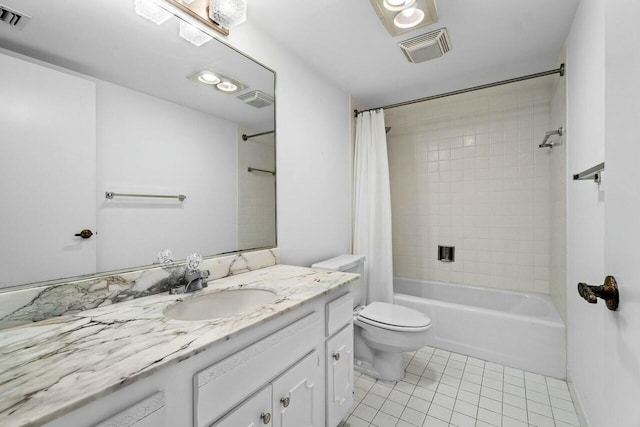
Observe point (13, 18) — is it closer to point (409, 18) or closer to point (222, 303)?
point (222, 303)

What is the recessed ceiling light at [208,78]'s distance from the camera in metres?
1.41

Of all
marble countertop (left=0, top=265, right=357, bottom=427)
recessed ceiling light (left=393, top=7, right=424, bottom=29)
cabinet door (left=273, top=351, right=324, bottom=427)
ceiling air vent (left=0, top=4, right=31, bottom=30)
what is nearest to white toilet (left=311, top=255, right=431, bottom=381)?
cabinet door (left=273, top=351, right=324, bottom=427)

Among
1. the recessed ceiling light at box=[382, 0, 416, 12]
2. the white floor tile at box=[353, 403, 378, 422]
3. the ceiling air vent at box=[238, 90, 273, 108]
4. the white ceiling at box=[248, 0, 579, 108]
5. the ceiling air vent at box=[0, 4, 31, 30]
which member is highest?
the white ceiling at box=[248, 0, 579, 108]

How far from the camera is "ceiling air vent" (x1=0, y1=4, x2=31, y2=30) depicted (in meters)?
0.86

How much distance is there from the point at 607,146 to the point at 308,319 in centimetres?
103

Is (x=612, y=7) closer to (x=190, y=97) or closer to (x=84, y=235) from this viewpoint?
(x=190, y=97)

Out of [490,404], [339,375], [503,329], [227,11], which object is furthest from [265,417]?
→ [503,329]

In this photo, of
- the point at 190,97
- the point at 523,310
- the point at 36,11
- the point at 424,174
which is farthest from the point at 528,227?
the point at 36,11

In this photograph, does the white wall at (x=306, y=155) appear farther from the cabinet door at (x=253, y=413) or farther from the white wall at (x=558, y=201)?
the white wall at (x=558, y=201)

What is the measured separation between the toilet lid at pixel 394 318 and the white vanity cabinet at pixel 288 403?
711mm

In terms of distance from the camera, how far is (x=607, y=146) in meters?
0.63

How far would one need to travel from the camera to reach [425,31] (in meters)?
1.74

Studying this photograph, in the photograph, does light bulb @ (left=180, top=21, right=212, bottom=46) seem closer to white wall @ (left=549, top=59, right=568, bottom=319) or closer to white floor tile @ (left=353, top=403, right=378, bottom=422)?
white floor tile @ (left=353, top=403, right=378, bottom=422)

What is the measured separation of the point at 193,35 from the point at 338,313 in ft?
4.96
